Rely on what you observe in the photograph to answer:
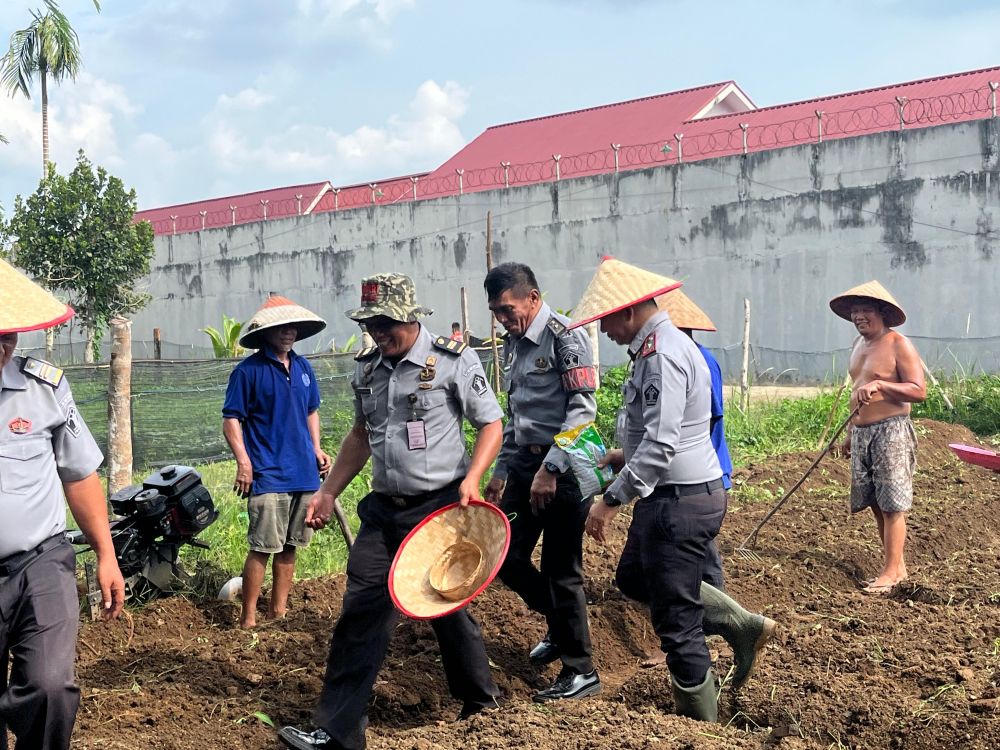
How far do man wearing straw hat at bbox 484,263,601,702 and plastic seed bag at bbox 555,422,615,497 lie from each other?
0.06 meters

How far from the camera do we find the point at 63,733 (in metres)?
3.33

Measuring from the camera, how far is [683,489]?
408cm

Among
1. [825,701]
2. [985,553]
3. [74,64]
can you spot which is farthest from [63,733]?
[74,64]

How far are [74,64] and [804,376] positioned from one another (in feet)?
57.2

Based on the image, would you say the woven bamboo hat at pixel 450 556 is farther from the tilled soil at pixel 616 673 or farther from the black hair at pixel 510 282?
the black hair at pixel 510 282

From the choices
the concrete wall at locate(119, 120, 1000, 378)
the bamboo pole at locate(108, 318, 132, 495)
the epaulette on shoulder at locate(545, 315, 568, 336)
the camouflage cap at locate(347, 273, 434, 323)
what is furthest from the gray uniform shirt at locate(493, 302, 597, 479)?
the concrete wall at locate(119, 120, 1000, 378)

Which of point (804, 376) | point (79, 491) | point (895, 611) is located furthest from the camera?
point (804, 376)

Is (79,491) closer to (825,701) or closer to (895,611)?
(825,701)

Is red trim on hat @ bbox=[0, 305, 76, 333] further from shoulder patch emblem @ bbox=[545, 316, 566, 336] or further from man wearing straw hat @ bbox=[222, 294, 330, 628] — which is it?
man wearing straw hat @ bbox=[222, 294, 330, 628]

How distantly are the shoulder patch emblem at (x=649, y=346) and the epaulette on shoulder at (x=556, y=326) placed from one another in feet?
2.55

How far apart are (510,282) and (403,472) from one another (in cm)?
107

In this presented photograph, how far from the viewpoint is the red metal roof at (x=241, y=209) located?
2781cm

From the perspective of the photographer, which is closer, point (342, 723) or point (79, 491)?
point (79, 491)

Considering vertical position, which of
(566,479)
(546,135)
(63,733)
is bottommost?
(63,733)
